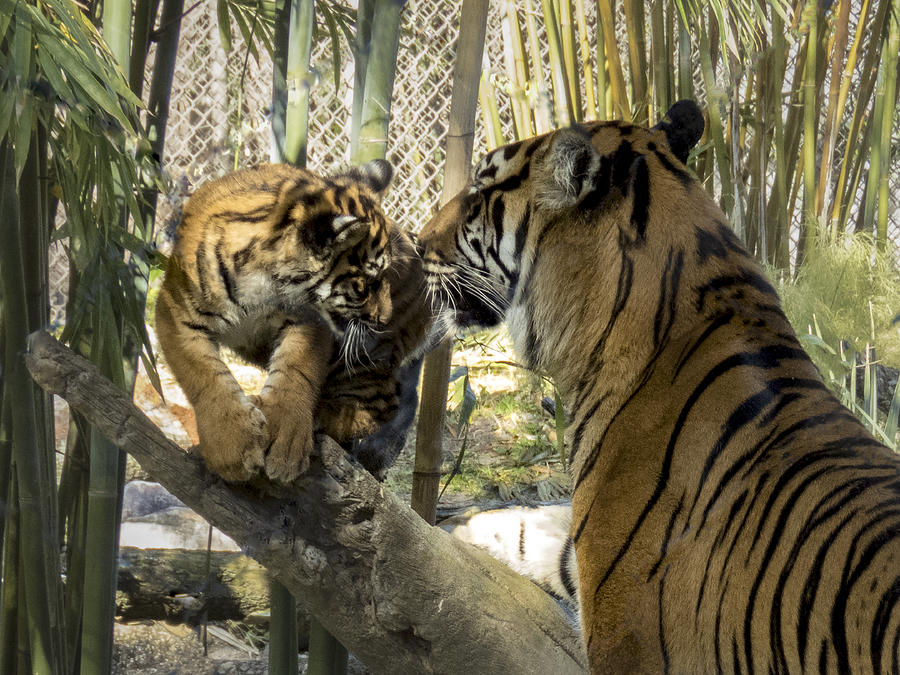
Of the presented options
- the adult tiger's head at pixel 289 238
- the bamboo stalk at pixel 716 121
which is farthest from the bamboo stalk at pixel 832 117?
the adult tiger's head at pixel 289 238

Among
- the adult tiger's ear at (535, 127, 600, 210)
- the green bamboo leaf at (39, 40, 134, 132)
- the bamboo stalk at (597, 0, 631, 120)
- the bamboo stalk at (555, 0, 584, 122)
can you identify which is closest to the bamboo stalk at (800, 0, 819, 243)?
the bamboo stalk at (597, 0, 631, 120)

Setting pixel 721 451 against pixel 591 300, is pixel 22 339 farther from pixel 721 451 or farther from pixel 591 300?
pixel 721 451

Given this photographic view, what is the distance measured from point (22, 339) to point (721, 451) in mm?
1131

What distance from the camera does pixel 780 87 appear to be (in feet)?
7.67

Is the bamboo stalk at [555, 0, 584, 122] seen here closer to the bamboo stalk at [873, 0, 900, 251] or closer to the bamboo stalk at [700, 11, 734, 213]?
the bamboo stalk at [700, 11, 734, 213]

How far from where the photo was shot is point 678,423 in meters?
1.31

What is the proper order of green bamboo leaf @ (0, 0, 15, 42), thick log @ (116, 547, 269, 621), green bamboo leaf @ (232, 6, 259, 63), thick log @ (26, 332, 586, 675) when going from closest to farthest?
green bamboo leaf @ (0, 0, 15, 42) < thick log @ (26, 332, 586, 675) < green bamboo leaf @ (232, 6, 259, 63) < thick log @ (116, 547, 269, 621)

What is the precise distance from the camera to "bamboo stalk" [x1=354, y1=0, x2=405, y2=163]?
147 centimetres

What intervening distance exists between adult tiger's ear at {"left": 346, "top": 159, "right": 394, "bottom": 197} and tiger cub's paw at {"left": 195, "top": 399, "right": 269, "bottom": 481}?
48cm

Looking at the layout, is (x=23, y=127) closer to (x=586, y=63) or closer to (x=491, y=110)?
(x=491, y=110)

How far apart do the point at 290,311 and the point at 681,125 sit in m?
0.76

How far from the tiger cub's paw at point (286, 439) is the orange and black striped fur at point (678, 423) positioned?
37 cm

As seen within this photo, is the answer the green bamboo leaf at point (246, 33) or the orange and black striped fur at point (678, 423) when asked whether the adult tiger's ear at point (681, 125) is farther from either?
the green bamboo leaf at point (246, 33)

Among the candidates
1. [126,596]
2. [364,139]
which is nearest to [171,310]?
[364,139]
